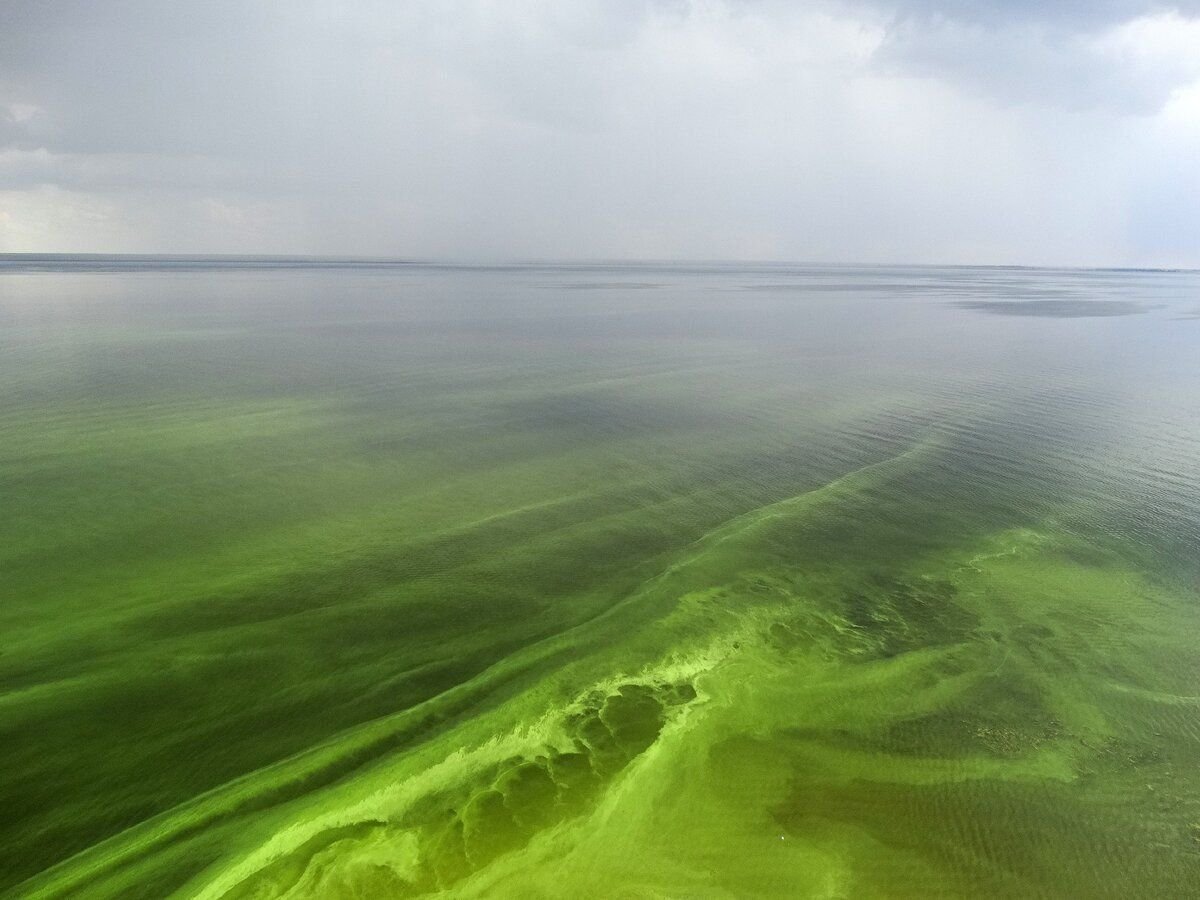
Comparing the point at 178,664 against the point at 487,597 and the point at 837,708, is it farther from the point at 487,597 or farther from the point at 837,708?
the point at 837,708

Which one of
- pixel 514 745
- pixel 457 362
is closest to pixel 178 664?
pixel 514 745

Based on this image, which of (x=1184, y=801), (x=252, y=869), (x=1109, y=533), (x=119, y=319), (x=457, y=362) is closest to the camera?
(x=252, y=869)

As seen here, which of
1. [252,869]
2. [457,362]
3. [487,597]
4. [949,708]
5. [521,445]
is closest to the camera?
[252,869]

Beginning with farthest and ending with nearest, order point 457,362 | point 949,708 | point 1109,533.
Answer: point 457,362 < point 1109,533 < point 949,708

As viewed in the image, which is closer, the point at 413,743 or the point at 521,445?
the point at 413,743

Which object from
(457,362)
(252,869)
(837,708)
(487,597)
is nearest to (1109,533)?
(837,708)

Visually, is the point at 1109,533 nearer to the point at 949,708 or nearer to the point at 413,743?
the point at 949,708
